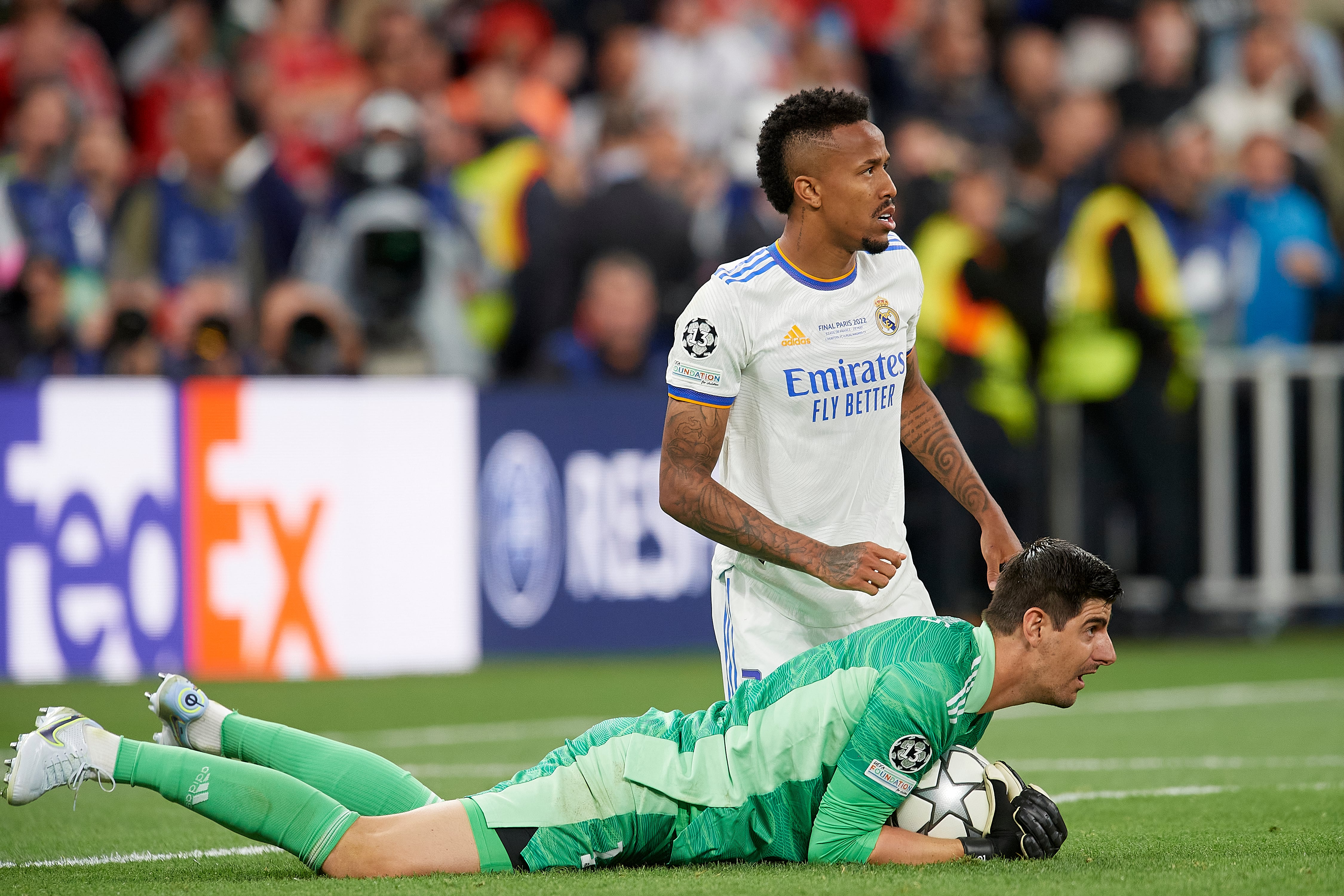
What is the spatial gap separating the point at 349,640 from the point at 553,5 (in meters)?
7.26

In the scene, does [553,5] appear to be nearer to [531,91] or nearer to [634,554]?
[531,91]

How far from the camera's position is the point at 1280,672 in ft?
36.9

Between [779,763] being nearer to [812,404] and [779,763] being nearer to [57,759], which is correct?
[812,404]

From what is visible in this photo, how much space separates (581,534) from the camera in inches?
452

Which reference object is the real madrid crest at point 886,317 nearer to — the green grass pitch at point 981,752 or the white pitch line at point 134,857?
the green grass pitch at point 981,752

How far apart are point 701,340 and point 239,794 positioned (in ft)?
5.76

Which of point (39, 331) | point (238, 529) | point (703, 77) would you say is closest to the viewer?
point (238, 529)

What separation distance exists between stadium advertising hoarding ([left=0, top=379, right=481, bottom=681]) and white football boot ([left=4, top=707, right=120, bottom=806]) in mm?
5537

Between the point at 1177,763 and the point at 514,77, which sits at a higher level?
the point at 514,77

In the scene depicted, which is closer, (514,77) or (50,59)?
(50,59)

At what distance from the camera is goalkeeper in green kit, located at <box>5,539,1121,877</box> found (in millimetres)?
5086

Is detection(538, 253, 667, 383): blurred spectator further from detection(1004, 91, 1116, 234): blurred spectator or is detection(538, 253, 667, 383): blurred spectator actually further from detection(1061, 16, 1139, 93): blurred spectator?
detection(1061, 16, 1139, 93): blurred spectator

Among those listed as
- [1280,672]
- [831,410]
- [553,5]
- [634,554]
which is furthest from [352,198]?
[831,410]

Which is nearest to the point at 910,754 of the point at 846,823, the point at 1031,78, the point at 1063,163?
the point at 846,823
